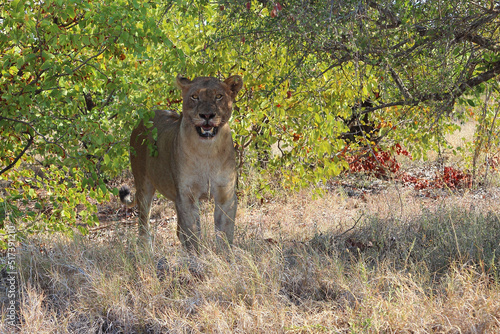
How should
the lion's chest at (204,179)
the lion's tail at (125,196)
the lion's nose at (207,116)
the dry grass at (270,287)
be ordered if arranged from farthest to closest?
the lion's tail at (125,196) → the lion's chest at (204,179) → the lion's nose at (207,116) → the dry grass at (270,287)

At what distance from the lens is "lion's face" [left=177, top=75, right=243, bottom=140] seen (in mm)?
4582

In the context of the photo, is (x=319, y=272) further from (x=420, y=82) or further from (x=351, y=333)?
(x=420, y=82)

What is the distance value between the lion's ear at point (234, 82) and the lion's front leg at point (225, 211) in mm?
883

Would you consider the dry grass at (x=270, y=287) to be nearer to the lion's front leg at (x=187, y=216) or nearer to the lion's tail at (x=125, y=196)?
the lion's front leg at (x=187, y=216)

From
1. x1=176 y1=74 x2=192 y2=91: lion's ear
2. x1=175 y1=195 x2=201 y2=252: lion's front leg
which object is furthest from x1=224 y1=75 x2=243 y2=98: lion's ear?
x1=175 y1=195 x2=201 y2=252: lion's front leg

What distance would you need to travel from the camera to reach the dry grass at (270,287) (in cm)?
311

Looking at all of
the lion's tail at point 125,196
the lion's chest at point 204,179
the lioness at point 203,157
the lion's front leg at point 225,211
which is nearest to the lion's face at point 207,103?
the lioness at point 203,157

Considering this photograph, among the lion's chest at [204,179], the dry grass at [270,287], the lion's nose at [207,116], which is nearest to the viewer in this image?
the dry grass at [270,287]

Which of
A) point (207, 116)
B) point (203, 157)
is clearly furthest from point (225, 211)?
point (207, 116)

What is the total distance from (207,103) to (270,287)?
178cm

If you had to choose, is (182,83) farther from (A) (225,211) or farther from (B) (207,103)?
(A) (225,211)

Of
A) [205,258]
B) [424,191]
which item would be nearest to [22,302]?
[205,258]

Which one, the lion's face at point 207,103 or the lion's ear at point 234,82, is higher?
the lion's ear at point 234,82

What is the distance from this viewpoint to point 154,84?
627 centimetres
